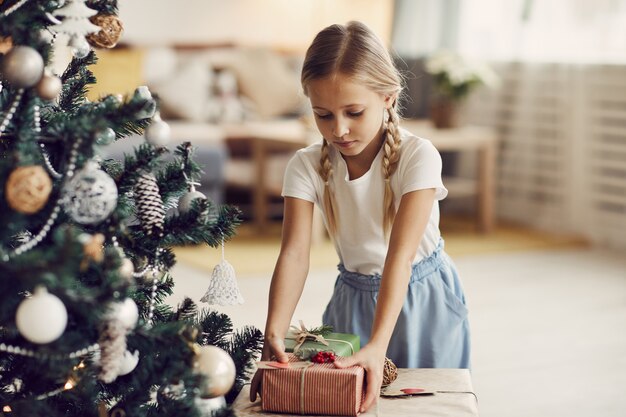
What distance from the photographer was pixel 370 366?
4.58ft

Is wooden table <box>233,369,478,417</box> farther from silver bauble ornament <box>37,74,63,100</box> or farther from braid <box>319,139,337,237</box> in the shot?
silver bauble ornament <box>37,74,63,100</box>

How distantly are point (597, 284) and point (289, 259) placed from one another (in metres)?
2.40

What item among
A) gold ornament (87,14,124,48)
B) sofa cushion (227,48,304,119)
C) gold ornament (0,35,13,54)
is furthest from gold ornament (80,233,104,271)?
sofa cushion (227,48,304,119)

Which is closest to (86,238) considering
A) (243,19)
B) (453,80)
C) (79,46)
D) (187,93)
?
(79,46)

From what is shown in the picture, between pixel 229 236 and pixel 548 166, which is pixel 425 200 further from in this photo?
pixel 548 166

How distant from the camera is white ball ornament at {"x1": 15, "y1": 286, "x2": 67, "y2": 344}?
1068 mm

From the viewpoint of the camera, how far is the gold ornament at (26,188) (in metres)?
1.08

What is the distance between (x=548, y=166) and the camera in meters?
4.82

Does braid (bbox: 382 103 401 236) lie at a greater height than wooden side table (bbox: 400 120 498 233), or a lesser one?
lesser

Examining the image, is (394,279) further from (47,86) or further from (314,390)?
(47,86)

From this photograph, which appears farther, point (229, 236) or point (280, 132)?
point (280, 132)

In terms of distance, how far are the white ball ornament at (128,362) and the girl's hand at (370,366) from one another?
0.99 ft

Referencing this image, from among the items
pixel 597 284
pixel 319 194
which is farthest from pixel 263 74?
pixel 319 194

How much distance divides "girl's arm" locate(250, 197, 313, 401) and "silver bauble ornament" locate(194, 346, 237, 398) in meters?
0.24
